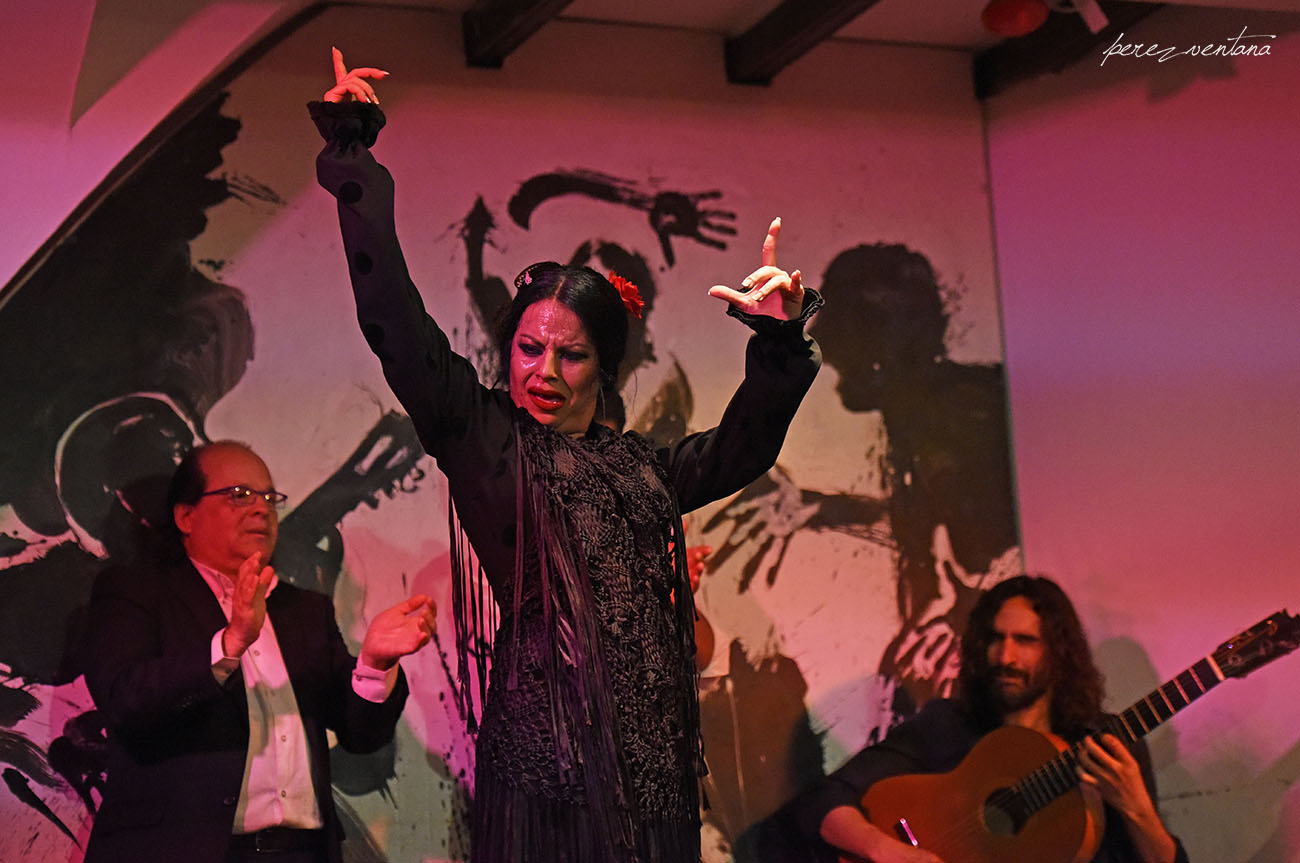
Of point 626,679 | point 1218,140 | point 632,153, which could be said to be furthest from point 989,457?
point 626,679

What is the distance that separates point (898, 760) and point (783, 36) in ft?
6.78

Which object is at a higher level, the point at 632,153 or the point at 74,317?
the point at 632,153

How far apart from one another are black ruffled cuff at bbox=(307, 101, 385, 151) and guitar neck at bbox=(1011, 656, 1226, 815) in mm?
2525

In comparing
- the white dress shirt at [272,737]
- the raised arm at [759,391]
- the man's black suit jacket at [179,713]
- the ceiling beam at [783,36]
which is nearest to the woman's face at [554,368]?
the raised arm at [759,391]

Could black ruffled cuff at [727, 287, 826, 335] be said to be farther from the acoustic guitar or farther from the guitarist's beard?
the guitarist's beard

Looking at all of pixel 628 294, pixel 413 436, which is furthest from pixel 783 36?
pixel 628 294

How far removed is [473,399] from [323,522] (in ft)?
6.58

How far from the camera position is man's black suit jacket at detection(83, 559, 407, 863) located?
10.2 ft

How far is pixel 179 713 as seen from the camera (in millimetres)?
3125

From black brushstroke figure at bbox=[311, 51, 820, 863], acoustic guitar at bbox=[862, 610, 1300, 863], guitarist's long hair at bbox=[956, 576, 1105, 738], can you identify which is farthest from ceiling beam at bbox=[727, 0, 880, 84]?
black brushstroke figure at bbox=[311, 51, 820, 863]

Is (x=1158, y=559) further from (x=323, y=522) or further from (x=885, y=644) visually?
(x=323, y=522)

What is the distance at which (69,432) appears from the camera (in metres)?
3.54

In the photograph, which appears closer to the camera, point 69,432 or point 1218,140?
point 69,432

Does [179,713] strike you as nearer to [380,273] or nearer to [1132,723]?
[380,273]
